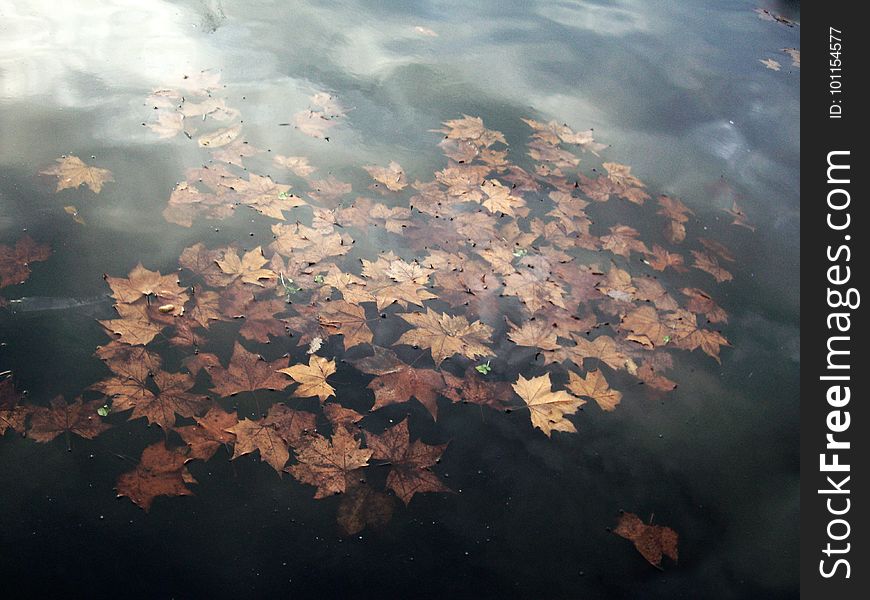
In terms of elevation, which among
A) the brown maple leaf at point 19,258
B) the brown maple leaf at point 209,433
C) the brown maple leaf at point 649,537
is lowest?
the brown maple leaf at point 649,537

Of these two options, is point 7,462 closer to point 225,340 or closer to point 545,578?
point 225,340

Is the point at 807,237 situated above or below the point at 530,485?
above

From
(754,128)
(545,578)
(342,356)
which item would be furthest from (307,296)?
(754,128)

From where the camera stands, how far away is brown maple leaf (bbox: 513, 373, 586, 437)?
2977 mm

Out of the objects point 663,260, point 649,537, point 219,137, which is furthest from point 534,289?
point 219,137

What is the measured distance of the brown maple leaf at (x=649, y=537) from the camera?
260 cm

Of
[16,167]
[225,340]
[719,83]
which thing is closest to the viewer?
[225,340]

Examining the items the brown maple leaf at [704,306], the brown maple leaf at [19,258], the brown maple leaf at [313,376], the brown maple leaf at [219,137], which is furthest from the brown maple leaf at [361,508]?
the brown maple leaf at [219,137]

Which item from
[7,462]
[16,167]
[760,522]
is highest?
[16,167]

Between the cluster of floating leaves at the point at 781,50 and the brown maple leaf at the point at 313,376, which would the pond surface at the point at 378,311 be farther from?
the cluster of floating leaves at the point at 781,50

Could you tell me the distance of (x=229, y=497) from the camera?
2.44 m

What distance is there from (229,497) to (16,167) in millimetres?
2547

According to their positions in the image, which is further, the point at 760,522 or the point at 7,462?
the point at 760,522

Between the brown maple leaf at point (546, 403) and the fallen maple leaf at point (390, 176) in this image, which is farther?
the fallen maple leaf at point (390, 176)
